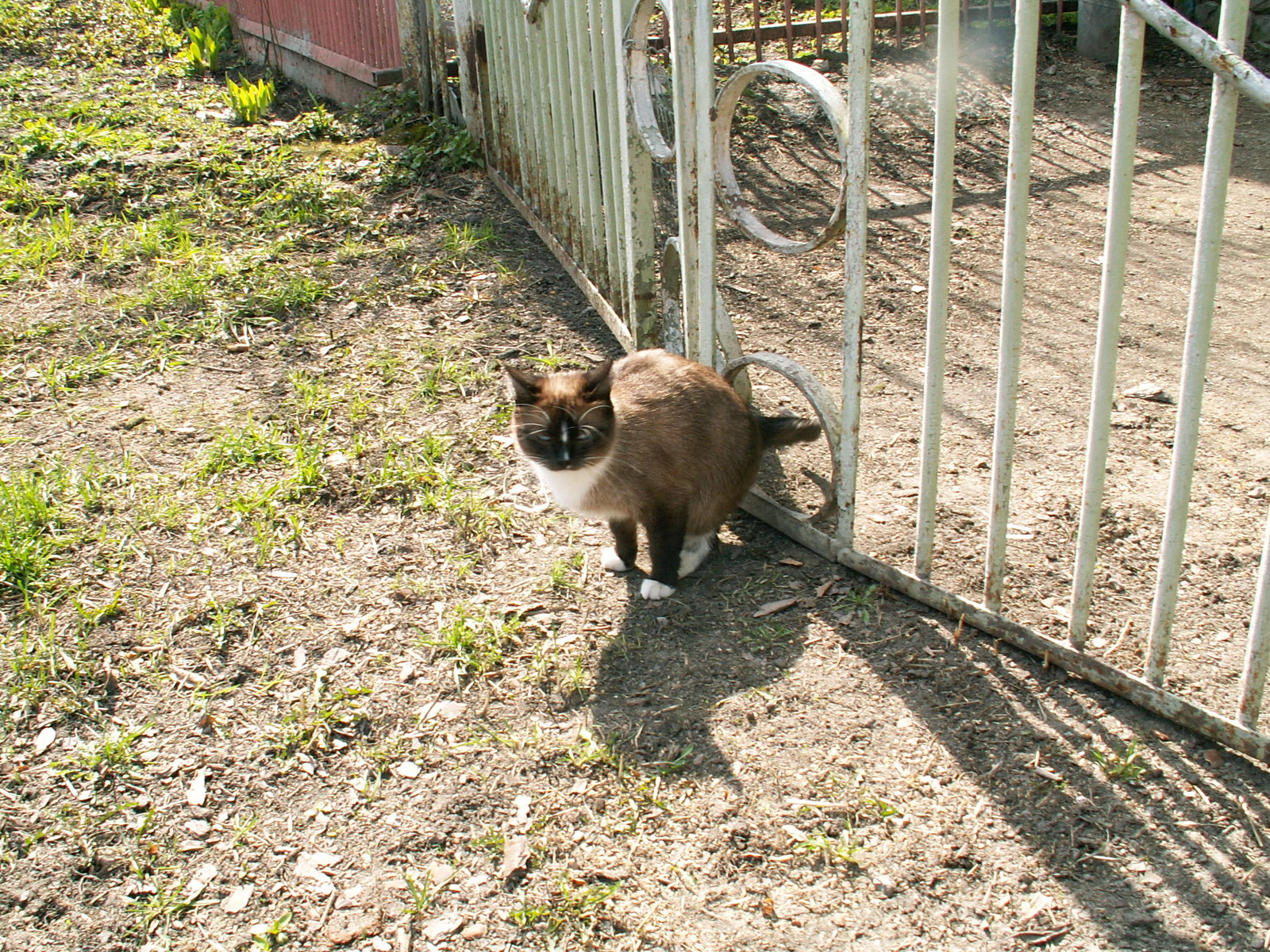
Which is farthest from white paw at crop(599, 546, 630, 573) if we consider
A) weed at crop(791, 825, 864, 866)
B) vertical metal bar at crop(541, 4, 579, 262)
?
vertical metal bar at crop(541, 4, 579, 262)

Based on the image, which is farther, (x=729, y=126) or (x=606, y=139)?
(x=606, y=139)

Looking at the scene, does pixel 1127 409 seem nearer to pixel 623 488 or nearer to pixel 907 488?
pixel 907 488

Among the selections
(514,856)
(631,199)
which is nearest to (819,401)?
(631,199)

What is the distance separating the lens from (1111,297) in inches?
101

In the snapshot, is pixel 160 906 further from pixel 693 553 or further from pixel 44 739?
pixel 693 553

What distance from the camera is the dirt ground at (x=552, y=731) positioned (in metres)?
2.44

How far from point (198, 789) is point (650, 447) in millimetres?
1618

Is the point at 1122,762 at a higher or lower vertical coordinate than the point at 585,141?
lower

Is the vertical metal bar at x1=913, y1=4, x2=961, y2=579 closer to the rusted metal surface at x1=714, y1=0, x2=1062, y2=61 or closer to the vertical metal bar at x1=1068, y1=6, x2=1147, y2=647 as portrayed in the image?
the vertical metal bar at x1=1068, y1=6, x2=1147, y2=647

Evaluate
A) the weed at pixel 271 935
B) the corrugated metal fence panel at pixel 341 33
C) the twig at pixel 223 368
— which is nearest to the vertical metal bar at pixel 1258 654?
the weed at pixel 271 935

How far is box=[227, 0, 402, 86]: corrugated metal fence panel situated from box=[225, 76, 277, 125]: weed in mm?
590

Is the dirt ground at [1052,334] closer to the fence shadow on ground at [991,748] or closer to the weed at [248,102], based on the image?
the fence shadow on ground at [991,748]

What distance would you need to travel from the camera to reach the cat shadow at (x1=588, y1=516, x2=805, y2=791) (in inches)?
114

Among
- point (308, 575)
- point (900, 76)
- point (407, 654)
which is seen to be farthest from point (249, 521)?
point (900, 76)
